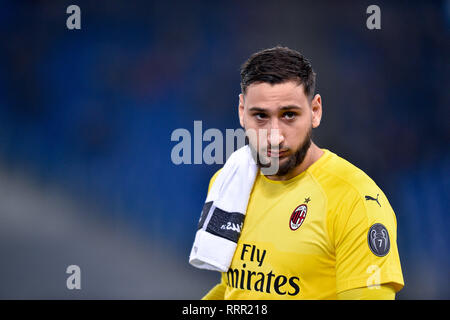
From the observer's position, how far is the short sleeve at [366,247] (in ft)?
4.12

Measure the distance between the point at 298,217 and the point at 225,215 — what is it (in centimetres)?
26

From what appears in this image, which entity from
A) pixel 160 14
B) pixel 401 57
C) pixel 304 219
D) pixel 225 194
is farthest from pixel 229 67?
pixel 304 219

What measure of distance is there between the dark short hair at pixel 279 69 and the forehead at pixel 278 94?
0.01 metres

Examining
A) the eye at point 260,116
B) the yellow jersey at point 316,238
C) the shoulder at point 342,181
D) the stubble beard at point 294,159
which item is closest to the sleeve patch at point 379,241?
the yellow jersey at point 316,238

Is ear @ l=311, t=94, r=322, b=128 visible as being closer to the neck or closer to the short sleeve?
the neck

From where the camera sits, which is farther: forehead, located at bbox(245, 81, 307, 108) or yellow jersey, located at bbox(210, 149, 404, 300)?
forehead, located at bbox(245, 81, 307, 108)

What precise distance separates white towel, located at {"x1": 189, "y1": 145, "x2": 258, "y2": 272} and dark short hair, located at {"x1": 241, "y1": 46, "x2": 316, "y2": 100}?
11.7 inches

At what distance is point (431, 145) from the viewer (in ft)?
11.6

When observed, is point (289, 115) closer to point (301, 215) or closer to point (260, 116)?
point (260, 116)

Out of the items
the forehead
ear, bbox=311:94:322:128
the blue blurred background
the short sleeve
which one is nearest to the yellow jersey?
the short sleeve

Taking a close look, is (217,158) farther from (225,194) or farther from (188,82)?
(225,194)

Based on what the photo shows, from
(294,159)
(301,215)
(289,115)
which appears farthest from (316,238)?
(289,115)

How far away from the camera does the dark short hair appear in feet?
4.69

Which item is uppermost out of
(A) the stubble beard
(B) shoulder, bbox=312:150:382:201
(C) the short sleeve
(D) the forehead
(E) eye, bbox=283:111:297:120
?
(D) the forehead
